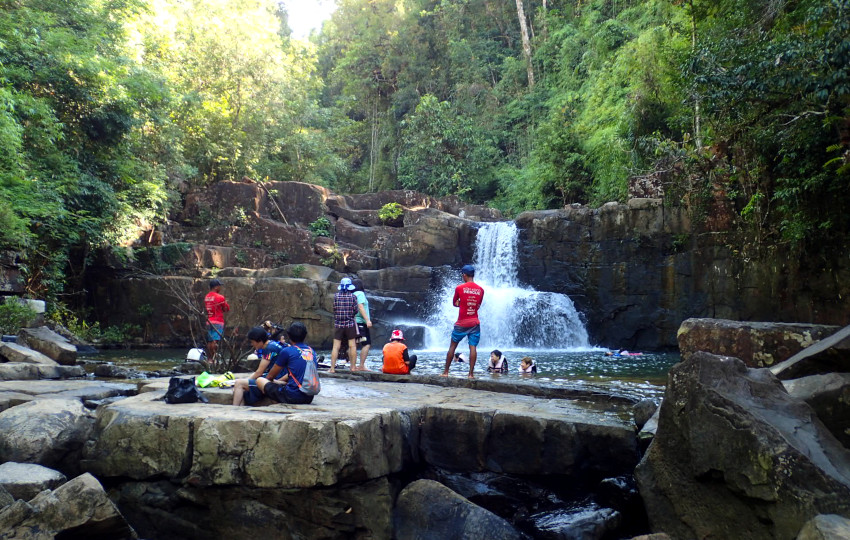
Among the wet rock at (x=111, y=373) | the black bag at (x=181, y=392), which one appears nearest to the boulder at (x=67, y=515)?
the black bag at (x=181, y=392)

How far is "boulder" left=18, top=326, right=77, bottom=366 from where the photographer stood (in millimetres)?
12227

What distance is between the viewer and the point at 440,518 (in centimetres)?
471

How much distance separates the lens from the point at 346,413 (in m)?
5.04

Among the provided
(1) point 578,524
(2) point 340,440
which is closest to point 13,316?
(2) point 340,440

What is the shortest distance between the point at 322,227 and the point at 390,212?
2.98m

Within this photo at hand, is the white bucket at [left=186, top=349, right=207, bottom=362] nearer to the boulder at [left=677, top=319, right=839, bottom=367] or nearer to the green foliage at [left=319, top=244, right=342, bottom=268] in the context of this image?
the boulder at [left=677, top=319, right=839, bottom=367]

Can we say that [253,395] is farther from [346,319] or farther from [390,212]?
[390,212]

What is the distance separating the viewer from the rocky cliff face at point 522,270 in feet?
56.4

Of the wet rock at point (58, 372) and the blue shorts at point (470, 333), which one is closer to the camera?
A: the blue shorts at point (470, 333)

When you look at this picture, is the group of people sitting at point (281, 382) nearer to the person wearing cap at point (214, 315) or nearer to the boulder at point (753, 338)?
the boulder at point (753, 338)

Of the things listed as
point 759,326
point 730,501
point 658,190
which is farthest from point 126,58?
point 730,501

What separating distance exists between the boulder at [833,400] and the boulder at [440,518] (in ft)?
7.91

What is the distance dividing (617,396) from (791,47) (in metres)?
5.78

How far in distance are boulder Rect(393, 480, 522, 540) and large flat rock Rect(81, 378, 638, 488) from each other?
327 millimetres
